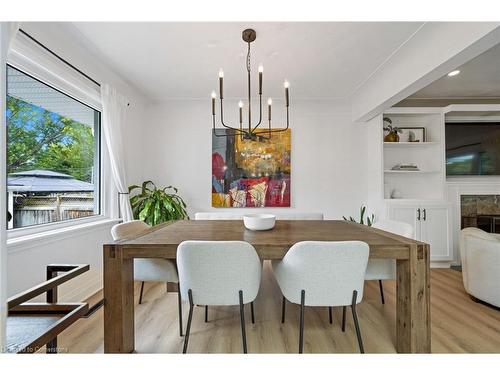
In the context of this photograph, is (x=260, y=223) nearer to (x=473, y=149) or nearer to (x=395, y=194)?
(x=395, y=194)

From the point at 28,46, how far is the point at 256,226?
2152mm

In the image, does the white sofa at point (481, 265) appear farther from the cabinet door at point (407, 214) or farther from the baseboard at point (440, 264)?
the baseboard at point (440, 264)

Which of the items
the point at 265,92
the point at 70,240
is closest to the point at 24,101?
the point at 70,240

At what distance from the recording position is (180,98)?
3746mm

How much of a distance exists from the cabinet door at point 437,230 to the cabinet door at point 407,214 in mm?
82

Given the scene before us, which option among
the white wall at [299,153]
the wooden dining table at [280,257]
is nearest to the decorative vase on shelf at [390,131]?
the white wall at [299,153]

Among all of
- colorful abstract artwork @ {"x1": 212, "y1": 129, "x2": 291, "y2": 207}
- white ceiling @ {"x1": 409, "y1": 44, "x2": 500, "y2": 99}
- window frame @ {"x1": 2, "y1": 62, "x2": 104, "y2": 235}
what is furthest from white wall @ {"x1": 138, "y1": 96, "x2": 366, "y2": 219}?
white ceiling @ {"x1": 409, "y1": 44, "x2": 500, "y2": 99}

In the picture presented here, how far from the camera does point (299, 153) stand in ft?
12.5

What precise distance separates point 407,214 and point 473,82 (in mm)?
1898

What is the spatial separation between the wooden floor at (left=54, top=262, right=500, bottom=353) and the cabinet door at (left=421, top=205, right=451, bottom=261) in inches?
40.2

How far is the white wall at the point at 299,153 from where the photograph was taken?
380 centimetres

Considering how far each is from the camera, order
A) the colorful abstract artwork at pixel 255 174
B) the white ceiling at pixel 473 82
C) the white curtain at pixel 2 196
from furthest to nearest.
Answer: the colorful abstract artwork at pixel 255 174 < the white ceiling at pixel 473 82 < the white curtain at pixel 2 196

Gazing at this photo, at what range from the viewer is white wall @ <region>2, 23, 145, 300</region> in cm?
173
